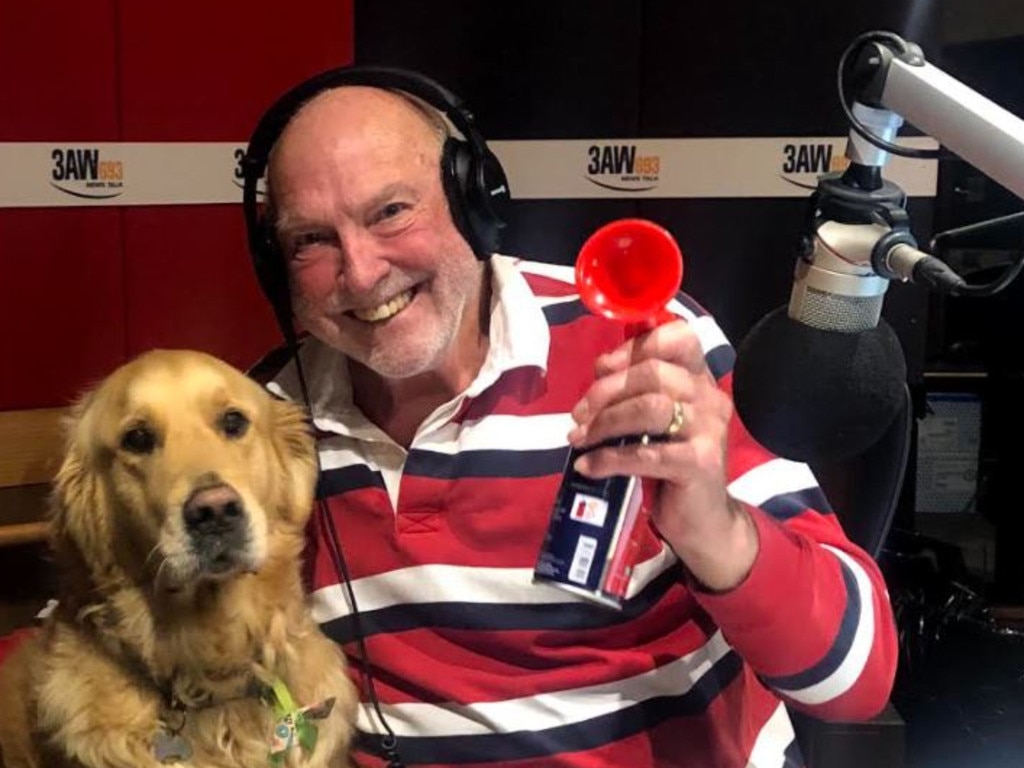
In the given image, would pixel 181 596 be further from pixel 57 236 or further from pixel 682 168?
pixel 682 168

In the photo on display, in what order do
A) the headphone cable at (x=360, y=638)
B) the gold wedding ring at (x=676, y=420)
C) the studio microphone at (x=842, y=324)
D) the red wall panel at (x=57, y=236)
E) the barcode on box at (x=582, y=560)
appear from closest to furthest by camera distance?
the studio microphone at (x=842, y=324) < the gold wedding ring at (x=676, y=420) < the barcode on box at (x=582, y=560) < the headphone cable at (x=360, y=638) < the red wall panel at (x=57, y=236)

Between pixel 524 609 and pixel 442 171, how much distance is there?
44 cm

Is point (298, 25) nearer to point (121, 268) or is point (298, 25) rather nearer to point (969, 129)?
point (121, 268)

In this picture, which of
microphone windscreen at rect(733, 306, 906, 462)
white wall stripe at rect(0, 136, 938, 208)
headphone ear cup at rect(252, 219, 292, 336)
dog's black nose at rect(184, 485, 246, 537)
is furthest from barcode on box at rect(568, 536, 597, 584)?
white wall stripe at rect(0, 136, 938, 208)

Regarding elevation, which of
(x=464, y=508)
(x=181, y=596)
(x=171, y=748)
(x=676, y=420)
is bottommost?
(x=171, y=748)

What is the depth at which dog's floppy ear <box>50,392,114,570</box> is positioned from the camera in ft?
4.13

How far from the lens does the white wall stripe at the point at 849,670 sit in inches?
40.9

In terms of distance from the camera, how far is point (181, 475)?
120 centimetres

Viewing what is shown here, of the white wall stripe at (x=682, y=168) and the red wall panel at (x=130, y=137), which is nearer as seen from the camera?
the red wall panel at (x=130, y=137)

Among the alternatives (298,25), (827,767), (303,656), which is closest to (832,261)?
(303,656)

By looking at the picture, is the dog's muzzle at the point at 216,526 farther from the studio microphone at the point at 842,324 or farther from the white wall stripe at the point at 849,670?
the studio microphone at the point at 842,324

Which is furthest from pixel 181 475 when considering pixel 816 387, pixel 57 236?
pixel 57 236

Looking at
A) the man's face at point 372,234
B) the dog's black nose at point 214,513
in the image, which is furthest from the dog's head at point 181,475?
the man's face at point 372,234

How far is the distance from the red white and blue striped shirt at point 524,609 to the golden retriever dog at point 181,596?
7cm
